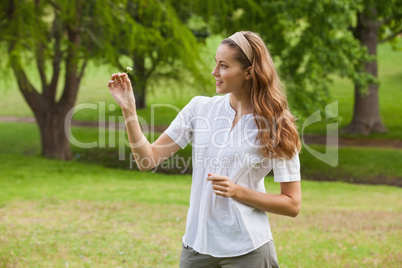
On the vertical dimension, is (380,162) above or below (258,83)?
below

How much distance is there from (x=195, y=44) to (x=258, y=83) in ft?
35.9

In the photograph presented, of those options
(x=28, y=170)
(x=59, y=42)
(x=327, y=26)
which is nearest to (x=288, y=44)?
(x=327, y=26)

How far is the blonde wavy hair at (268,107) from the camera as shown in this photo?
2.20 meters

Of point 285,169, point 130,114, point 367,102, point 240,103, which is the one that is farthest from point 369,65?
point 130,114

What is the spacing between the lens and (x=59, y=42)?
47.8 feet

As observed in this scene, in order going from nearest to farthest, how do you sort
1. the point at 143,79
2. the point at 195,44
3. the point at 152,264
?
the point at 152,264 → the point at 195,44 → the point at 143,79

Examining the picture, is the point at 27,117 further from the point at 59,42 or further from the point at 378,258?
the point at 378,258

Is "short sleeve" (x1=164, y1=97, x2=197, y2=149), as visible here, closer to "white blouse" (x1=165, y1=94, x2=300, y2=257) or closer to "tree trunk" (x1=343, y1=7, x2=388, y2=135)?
"white blouse" (x1=165, y1=94, x2=300, y2=257)

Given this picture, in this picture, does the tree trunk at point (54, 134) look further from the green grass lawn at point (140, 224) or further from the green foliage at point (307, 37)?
the green foliage at point (307, 37)

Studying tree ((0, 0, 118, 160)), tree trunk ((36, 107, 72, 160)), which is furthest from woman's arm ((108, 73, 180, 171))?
tree trunk ((36, 107, 72, 160))

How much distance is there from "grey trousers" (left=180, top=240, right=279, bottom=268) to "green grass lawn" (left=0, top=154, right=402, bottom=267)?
356 centimetres

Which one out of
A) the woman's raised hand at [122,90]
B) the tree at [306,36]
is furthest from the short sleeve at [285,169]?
the tree at [306,36]

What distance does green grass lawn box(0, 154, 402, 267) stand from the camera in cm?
607

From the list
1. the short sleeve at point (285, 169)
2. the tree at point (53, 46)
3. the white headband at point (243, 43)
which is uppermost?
the tree at point (53, 46)
